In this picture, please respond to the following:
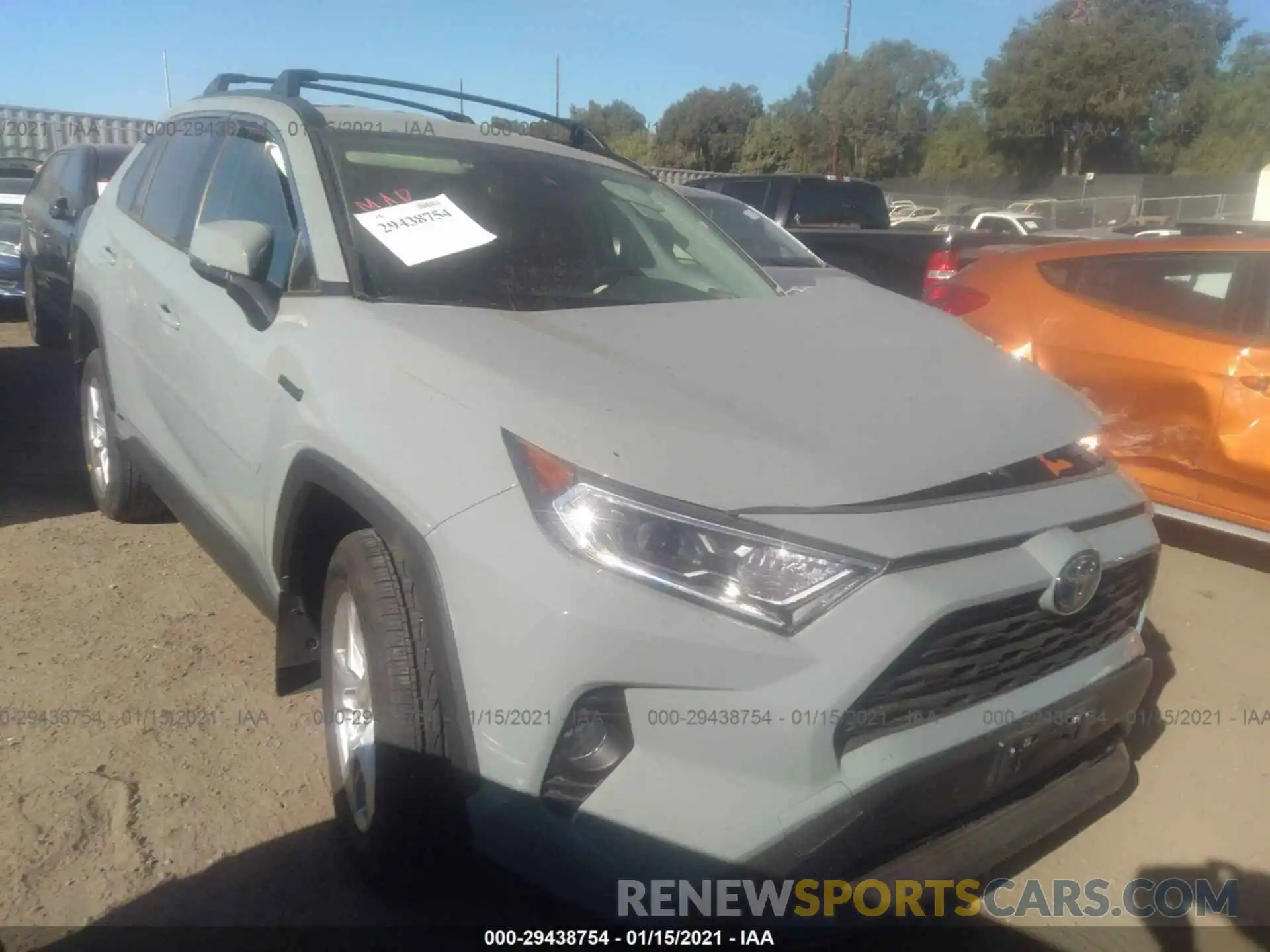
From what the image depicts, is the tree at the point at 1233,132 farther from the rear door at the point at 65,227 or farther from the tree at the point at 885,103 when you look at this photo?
the rear door at the point at 65,227

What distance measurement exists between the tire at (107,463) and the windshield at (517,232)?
1865mm

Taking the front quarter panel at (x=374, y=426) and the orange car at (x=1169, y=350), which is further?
the orange car at (x=1169, y=350)

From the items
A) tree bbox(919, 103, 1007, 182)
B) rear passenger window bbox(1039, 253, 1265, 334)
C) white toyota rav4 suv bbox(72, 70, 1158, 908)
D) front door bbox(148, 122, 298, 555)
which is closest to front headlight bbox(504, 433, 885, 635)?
white toyota rav4 suv bbox(72, 70, 1158, 908)

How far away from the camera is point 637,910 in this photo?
6.46 feet

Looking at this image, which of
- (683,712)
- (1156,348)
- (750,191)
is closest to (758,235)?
(1156,348)

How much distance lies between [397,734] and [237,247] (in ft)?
4.52

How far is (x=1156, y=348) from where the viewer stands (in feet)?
15.4

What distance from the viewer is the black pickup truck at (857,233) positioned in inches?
390

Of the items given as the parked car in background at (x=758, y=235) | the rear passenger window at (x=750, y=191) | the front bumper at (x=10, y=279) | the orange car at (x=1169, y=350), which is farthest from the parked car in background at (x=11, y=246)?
the orange car at (x=1169, y=350)

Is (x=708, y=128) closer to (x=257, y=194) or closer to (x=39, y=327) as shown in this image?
(x=39, y=327)

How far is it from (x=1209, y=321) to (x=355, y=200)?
371 cm

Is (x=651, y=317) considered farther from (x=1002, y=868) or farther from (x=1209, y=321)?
(x=1209, y=321)

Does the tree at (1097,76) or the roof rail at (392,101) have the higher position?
the tree at (1097,76)
